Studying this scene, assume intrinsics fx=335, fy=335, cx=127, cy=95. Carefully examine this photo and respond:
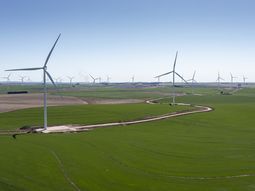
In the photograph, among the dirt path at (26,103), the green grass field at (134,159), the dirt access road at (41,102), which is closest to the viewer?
the green grass field at (134,159)

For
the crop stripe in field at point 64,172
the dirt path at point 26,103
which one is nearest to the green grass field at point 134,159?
the crop stripe in field at point 64,172

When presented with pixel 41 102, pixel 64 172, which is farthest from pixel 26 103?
pixel 64 172

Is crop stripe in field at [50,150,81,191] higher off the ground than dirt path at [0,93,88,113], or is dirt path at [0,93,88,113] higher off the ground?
dirt path at [0,93,88,113]

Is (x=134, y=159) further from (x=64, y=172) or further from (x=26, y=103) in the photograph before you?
(x=26, y=103)

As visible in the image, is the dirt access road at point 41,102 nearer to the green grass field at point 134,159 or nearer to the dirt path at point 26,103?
the dirt path at point 26,103

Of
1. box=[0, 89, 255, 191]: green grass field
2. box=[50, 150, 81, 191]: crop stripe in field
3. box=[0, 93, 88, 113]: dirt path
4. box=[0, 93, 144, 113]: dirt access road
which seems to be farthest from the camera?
box=[0, 93, 144, 113]: dirt access road

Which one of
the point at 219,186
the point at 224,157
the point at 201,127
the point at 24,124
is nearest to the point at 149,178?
the point at 219,186

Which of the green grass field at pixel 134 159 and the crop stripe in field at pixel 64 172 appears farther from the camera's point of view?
the green grass field at pixel 134 159

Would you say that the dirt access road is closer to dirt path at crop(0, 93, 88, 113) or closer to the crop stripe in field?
dirt path at crop(0, 93, 88, 113)

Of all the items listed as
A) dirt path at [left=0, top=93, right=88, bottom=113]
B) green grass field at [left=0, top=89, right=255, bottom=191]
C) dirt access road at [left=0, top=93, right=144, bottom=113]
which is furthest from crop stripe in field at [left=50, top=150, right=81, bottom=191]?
dirt access road at [left=0, top=93, right=144, bottom=113]
